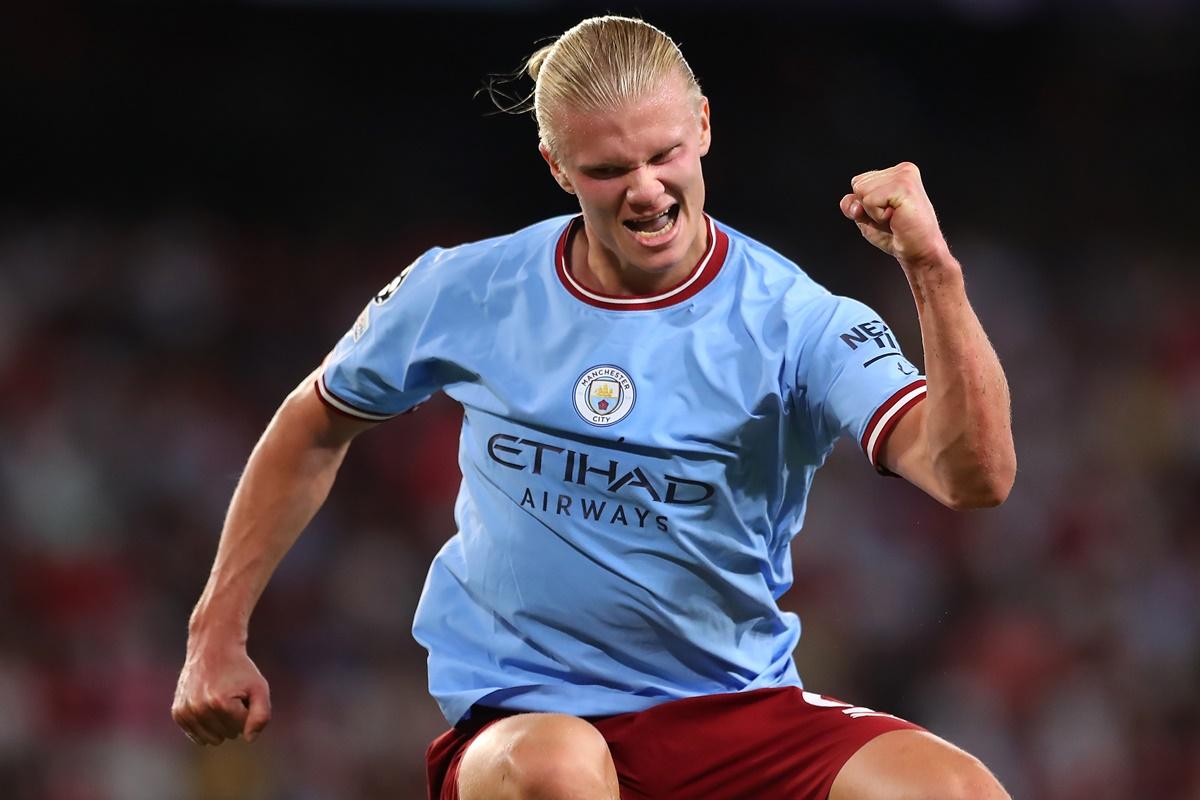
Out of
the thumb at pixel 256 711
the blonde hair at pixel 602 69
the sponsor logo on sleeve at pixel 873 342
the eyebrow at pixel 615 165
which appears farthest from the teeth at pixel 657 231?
the thumb at pixel 256 711

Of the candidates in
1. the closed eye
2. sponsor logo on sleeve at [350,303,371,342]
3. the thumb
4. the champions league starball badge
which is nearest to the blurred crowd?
the thumb

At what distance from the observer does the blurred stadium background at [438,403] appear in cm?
775

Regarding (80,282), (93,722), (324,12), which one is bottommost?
(93,722)

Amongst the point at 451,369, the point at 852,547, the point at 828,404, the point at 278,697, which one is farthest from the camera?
the point at 852,547

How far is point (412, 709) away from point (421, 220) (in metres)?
A: 3.97

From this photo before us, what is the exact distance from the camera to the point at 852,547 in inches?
337

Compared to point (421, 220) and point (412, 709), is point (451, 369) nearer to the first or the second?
point (412, 709)

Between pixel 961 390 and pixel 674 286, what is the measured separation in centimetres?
71

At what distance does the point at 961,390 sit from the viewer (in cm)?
248

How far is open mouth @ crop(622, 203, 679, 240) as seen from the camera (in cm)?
291

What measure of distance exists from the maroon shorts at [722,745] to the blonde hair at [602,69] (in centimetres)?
110

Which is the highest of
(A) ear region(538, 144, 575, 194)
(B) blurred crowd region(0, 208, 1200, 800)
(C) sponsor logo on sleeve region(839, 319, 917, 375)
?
(A) ear region(538, 144, 575, 194)

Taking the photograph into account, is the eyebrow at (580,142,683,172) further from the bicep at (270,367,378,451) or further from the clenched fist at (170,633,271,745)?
the clenched fist at (170,633,271,745)

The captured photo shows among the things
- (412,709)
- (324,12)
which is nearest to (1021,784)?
(412,709)
